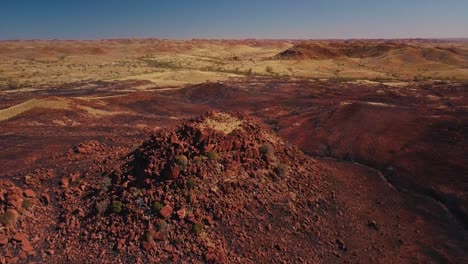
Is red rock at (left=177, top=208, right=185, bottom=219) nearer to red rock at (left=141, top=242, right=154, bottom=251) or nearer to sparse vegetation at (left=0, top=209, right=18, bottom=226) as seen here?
red rock at (left=141, top=242, right=154, bottom=251)

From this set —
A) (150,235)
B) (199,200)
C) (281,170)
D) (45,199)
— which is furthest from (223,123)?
(45,199)

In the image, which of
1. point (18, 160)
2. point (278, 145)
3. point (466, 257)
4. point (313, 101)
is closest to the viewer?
point (466, 257)

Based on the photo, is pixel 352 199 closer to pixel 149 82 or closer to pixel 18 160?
pixel 18 160

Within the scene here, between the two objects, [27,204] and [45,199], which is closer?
[27,204]

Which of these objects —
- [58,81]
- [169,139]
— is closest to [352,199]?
[169,139]

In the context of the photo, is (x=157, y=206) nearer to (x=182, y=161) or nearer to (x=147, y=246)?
(x=147, y=246)

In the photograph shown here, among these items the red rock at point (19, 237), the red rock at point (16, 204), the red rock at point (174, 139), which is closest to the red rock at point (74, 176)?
the red rock at point (16, 204)

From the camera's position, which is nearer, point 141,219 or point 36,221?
A: point 141,219
